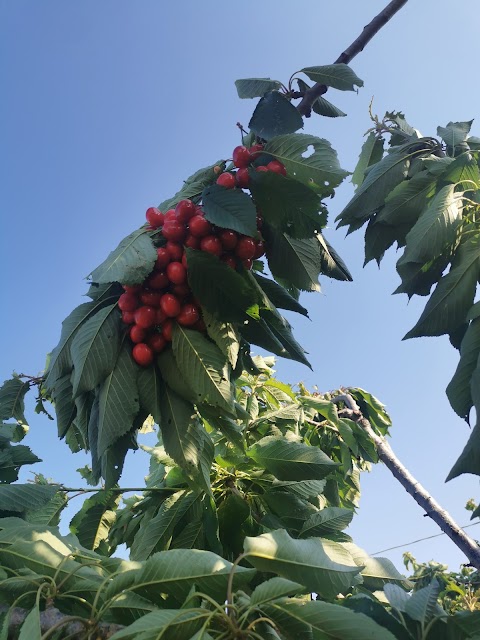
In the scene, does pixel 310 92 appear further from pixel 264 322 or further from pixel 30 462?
pixel 30 462

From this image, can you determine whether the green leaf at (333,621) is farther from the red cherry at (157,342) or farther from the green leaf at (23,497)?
the green leaf at (23,497)

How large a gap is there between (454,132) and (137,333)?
1.62 meters

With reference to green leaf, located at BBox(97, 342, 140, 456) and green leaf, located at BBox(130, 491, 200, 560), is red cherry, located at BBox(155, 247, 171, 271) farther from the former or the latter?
green leaf, located at BBox(130, 491, 200, 560)

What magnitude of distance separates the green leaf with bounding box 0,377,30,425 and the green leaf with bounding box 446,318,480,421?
73.4 inches

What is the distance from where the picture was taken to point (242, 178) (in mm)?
1676

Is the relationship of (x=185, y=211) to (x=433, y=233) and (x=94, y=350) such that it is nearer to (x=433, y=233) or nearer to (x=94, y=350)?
(x=94, y=350)

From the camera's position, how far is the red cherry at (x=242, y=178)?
1671mm

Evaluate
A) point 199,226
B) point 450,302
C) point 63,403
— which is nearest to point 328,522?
point 450,302

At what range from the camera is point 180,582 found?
88 cm

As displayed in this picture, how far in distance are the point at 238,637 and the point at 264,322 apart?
100 centimetres

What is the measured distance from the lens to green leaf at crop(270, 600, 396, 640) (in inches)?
28.1

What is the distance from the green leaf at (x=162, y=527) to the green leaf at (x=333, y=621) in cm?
114

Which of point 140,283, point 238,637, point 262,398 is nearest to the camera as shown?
point 238,637

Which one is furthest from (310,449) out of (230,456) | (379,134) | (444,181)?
(379,134)
